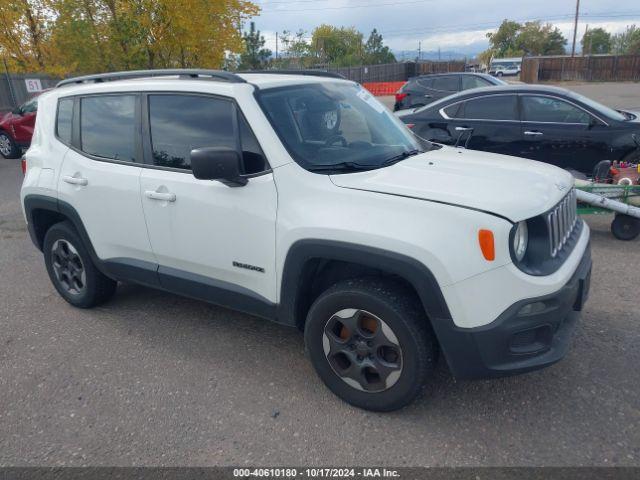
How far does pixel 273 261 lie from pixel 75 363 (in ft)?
5.67

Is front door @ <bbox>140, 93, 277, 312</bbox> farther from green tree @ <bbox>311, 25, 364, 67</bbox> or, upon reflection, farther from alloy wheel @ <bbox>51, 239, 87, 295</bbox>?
green tree @ <bbox>311, 25, 364, 67</bbox>

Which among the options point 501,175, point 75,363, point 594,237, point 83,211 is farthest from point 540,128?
point 75,363

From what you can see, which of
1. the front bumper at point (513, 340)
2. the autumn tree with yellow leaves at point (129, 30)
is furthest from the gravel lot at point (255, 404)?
the autumn tree with yellow leaves at point (129, 30)

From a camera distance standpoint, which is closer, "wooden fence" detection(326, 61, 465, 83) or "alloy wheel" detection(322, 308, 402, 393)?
"alloy wheel" detection(322, 308, 402, 393)

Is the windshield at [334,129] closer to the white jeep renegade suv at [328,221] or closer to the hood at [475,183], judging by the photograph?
the white jeep renegade suv at [328,221]

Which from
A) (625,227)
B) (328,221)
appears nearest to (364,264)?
(328,221)

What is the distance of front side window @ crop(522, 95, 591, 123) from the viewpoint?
22.3 feet

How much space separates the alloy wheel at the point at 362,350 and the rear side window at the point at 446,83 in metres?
11.6

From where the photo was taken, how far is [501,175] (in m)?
3.00

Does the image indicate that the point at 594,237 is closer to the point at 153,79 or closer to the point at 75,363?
the point at 153,79

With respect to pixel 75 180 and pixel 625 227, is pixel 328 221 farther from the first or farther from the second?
pixel 625 227

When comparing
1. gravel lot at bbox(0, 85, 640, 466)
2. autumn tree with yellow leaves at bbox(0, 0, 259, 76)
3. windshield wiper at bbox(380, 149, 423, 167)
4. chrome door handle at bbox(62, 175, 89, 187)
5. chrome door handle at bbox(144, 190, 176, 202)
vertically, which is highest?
autumn tree with yellow leaves at bbox(0, 0, 259, 76)

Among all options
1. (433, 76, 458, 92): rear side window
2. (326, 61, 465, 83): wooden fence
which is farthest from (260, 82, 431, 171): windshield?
(326, 61, 465, 83): wooden fence

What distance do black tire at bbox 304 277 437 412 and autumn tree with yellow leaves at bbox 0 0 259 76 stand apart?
1306 cm
